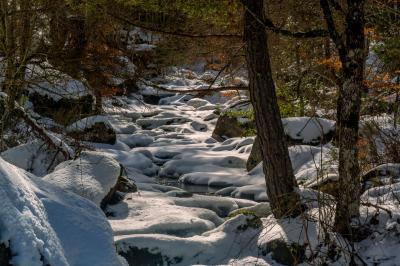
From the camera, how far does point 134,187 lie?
27.5ft

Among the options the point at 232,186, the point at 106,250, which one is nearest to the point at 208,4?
the point at 106,250

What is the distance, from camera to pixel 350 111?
4656 millimetres

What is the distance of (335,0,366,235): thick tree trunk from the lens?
4.59 m

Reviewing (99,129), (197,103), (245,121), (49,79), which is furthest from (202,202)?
(197,103)

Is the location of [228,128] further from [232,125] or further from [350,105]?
[350,105]

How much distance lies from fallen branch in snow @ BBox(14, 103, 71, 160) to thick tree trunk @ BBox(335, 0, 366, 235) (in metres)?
4.41

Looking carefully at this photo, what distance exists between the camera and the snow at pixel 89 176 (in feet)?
20.9

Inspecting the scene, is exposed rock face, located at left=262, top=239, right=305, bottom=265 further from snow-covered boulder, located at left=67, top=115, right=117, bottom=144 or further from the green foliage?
snow-covered boulder, located at left=67, top=115, right=117, bottom=144

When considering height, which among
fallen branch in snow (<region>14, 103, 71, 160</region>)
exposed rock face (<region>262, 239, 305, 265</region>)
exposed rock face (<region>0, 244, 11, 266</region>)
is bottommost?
exposed rock face (<region>262, 239, 305, 265</region>)

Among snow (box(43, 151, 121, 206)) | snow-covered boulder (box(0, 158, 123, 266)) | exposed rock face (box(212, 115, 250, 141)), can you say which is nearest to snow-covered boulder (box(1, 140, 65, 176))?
snow (box(43, 151, 121, 206))

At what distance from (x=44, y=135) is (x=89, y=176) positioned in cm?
119

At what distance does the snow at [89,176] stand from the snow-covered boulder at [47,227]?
11.3 ft

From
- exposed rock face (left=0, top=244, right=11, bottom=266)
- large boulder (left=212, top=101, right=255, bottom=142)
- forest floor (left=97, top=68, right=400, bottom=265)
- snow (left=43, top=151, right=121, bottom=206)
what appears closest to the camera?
exposed rock face (left=0, top=244, right=11, bottom=266)

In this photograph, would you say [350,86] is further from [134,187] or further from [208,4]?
[134,187]
